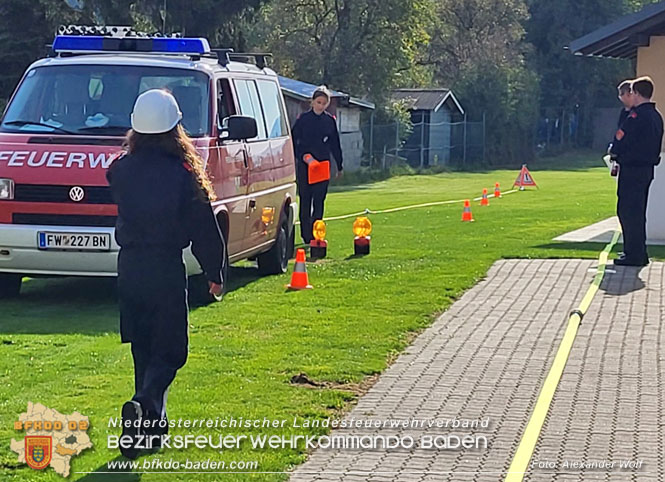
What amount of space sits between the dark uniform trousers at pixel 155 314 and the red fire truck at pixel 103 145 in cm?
401

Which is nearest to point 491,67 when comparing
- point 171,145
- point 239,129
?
point 239,129

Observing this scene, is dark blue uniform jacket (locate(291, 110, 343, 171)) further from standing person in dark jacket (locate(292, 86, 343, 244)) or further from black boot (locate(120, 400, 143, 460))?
black boot (locate(120, 400, 143, 460))

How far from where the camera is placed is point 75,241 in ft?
32.3

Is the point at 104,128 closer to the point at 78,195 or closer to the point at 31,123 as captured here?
the point at 31,123

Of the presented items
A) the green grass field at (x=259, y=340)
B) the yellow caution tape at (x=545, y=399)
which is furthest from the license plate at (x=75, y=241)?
the yellow caution tape at (x=545, y=399)

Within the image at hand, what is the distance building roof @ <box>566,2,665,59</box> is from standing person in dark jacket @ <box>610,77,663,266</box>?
12.5 feet

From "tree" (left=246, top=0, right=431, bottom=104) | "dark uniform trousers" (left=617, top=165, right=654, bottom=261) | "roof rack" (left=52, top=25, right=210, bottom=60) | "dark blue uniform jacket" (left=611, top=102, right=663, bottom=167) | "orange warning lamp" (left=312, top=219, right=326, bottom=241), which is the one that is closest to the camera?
"roof rack" (left=52, top=25, right=210, bottom=60)

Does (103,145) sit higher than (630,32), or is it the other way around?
(630,32)

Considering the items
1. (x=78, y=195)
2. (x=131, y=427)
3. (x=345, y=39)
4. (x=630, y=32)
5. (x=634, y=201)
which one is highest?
(x=345, y=39)

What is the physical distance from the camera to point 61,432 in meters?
6.01

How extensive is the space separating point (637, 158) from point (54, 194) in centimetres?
647

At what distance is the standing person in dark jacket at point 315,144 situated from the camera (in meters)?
15.2

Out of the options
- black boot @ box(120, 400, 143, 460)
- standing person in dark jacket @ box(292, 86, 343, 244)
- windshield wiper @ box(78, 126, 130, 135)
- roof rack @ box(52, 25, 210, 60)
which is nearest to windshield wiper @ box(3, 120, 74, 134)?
windshield wiper @ box(78, 126, 130, 135)

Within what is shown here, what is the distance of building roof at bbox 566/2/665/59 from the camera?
53.8 feet
